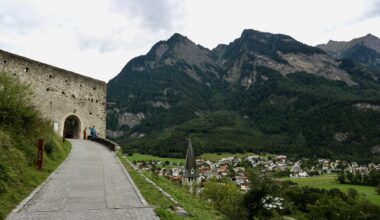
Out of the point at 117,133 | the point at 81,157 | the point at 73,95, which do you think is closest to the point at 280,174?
the point at 73,95

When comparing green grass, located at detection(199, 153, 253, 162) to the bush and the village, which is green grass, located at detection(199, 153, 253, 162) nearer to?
the village

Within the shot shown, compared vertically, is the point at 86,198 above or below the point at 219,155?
below

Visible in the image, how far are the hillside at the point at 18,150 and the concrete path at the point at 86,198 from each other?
42 cm

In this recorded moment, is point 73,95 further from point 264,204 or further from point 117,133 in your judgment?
point 117,133

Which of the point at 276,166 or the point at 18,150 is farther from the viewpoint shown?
the point at 276,166

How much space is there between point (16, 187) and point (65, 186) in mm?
1621

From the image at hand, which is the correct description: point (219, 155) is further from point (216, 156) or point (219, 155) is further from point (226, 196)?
point (226, 196)

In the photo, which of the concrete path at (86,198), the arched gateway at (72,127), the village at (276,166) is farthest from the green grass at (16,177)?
the village at (276,166)

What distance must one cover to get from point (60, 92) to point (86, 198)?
2117 cm

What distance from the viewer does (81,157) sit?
1816cm

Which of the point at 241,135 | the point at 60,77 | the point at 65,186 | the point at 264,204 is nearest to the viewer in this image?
the point at 65,186

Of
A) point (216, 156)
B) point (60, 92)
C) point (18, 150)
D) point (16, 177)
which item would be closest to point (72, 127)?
→ point (60, 92)

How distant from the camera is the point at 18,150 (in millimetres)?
11914

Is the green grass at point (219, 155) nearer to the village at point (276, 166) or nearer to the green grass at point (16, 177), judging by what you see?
the village at point (276, 166)
